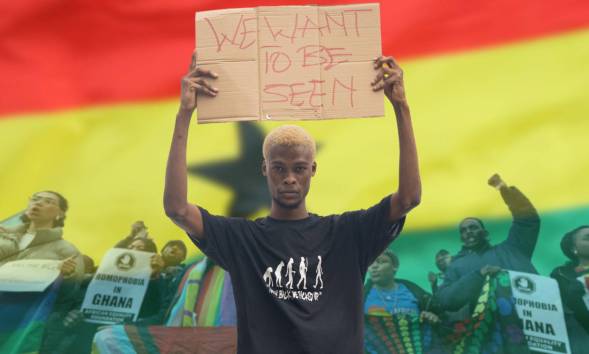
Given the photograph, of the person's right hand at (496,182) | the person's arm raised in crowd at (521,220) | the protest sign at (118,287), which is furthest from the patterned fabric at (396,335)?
the protest sign at (118,287)

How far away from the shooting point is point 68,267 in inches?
117

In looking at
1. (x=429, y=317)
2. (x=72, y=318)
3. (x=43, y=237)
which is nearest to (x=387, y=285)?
(x=429, y=317)

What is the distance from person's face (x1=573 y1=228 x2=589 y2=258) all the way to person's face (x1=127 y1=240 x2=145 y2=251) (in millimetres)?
1665

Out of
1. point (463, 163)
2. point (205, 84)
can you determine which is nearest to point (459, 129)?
point (463, 163)

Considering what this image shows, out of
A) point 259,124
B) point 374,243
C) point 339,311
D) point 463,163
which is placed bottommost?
point 339,311

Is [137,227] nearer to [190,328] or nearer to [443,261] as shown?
[190,328]

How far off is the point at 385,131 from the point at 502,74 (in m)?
0.55

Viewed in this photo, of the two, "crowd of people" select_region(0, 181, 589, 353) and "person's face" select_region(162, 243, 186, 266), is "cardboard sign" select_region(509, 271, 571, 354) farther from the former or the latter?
"person's face" select_region(162, 243, 186, 266)

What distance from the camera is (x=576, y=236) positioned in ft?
9.36

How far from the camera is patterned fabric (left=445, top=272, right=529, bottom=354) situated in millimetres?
2723

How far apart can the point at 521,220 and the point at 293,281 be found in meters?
1.44

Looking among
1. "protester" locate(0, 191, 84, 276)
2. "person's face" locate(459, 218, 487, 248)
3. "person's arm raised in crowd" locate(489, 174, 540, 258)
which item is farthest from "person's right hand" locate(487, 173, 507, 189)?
"protester" locate(0, 191, 84, 276)

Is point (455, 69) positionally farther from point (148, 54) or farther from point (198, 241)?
point (198, 241)

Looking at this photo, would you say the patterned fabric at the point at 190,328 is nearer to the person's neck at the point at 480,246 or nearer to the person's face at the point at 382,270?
the person's face at the point at 382,270
